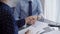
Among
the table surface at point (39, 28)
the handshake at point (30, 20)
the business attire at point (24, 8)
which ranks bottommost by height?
the table surface at point (39, 28)

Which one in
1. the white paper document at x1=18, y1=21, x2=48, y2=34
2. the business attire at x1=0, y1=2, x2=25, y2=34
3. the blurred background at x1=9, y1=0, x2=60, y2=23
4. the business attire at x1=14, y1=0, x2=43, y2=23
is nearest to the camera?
the business attire at x1=0, y1=2, x2=25, y2=34

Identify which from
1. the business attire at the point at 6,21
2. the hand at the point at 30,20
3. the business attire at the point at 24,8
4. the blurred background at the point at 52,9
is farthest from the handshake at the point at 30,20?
the blurred background at the point at 52,9

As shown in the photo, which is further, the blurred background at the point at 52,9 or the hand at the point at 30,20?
the blurred background at the point at 52,9

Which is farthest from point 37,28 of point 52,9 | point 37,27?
point 52,9

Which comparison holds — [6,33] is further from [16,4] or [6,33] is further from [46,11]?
[46,11]

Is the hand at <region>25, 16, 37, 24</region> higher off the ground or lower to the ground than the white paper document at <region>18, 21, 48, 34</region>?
higher

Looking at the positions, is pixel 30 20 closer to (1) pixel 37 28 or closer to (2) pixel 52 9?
(1) pixel 37 28

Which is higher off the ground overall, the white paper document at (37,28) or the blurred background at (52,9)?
the blurred background at (52,9)

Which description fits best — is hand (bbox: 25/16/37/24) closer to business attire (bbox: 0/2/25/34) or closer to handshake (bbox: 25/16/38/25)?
handshake (bbox: 25/16/38/25)

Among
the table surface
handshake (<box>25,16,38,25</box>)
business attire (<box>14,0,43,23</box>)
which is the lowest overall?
the table surface

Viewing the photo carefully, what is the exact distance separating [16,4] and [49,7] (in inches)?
25.0

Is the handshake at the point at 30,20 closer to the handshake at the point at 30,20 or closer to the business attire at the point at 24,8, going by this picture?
the handshake at the point at 30,20

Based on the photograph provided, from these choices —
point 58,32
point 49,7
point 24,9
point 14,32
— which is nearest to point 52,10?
point 49,7

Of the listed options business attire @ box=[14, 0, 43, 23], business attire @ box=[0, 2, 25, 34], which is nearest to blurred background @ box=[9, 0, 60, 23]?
business attire @ box=[14, 0, 43, 23]
